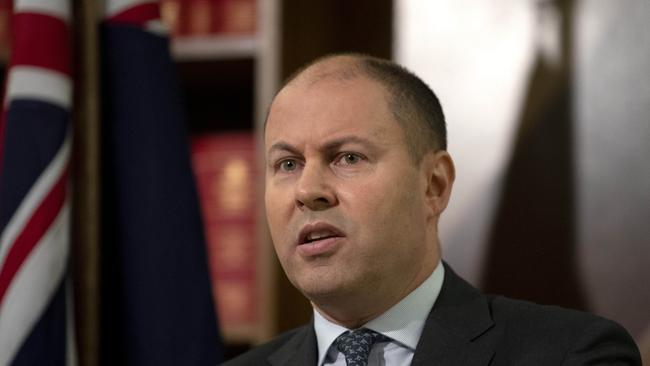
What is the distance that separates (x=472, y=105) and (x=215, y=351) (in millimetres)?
939

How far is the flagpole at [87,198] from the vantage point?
6.98 ft

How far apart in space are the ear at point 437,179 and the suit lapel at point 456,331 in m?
0.13

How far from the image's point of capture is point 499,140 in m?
2.65

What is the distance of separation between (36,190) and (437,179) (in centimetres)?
81

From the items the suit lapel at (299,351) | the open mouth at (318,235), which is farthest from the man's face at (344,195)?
the suit lapel at (299,351)

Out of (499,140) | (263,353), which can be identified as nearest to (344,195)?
(263,353)

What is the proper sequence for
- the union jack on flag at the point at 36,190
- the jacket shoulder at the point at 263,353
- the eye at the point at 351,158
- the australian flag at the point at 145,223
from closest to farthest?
the eye at the point at 351,158 < the jacket shoulder at the point at 263,353 < the union jack on flag at the point at 36,190 < the australian flag at the point at 145,223

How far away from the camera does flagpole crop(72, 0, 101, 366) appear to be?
2.13 meters

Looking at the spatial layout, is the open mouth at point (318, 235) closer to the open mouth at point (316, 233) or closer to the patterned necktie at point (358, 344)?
the open mouth at point (316, 233)

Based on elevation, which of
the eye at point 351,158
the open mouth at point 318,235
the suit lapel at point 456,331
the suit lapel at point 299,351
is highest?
the eye at point 351,158

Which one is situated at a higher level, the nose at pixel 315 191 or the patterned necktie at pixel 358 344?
the nose at pixel 315 191

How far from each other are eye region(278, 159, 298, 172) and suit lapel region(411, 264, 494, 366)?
32 cm

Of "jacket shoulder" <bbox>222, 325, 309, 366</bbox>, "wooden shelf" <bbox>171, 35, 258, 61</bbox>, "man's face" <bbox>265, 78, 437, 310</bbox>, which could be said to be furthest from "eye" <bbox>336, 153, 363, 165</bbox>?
"wooden shelf" <bbox>171, 35, 258, 61</bbox>

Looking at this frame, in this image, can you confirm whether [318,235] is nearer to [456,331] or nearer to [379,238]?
[379,238]
